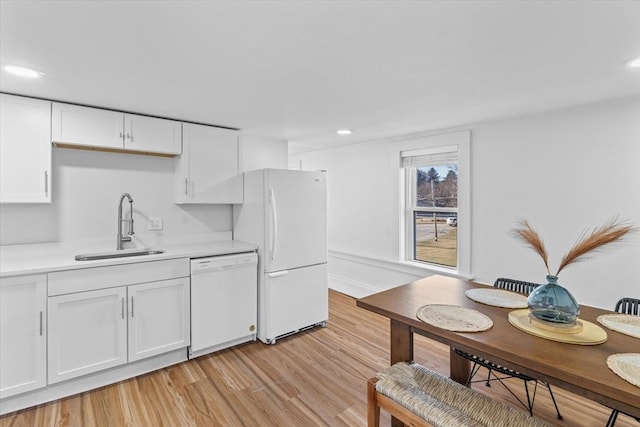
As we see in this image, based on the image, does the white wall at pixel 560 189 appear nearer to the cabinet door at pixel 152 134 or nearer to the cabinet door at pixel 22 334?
the cabinet door at pixel 152 134

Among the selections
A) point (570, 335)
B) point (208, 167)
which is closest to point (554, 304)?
point (570, 335)

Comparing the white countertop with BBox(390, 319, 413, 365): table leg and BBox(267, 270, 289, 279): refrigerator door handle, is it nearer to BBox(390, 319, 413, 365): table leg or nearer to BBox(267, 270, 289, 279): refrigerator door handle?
BBox(267, 270, 289, 279): refrigerator door handle

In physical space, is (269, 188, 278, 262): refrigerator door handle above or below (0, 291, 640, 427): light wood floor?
above

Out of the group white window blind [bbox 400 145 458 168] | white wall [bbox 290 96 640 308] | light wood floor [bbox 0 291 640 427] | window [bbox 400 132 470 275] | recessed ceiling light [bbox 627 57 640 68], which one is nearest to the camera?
recessed ceiling light [bbox 627 57 640 68]

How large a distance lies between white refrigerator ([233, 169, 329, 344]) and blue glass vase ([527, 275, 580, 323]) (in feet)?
6.97

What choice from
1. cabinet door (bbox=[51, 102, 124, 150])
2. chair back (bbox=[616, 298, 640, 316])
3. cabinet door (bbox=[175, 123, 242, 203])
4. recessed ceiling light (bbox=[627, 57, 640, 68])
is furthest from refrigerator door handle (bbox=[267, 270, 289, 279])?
recessed ceiling light (bbox=[627, 57, 640, 68])

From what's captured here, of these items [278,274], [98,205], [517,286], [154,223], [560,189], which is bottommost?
[278,274]

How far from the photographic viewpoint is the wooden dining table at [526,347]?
3.39ft

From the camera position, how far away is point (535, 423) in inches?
48.6

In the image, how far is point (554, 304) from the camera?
1.40 metres

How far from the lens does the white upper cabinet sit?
94.2 inches

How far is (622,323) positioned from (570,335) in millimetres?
377

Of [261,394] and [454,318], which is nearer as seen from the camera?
[454,318]

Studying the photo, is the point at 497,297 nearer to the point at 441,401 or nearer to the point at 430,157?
the point at 441,401
